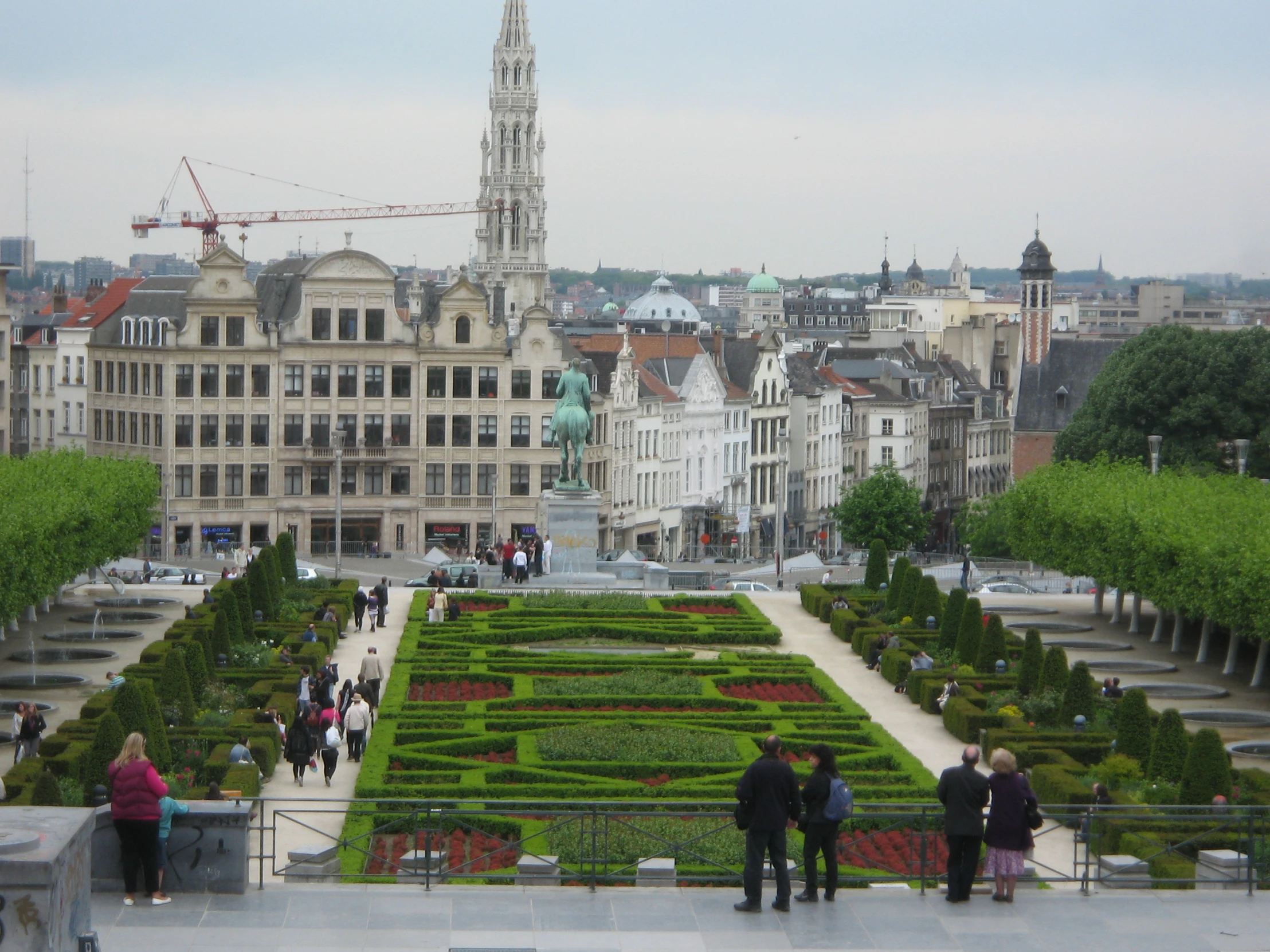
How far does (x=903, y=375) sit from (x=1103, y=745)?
10742cm

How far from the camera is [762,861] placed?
928 inches

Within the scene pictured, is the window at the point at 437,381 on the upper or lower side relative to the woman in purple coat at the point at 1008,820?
upper

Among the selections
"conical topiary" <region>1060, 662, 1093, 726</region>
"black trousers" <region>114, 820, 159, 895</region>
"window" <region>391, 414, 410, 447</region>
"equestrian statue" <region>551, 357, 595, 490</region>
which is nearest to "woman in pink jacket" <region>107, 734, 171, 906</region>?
"black trousers" <region>114, 820, 159, 895</region>

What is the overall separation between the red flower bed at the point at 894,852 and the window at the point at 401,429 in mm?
73039

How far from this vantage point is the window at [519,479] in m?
103

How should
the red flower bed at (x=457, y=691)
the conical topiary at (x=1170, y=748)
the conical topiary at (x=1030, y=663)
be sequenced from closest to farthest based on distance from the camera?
the conical topiary at (x=1170, y=748) < the conical topiary at (x=1030, y=663) < the red flower bed at (x=457, y=691)

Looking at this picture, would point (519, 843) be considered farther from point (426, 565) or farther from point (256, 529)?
point (256, 529)

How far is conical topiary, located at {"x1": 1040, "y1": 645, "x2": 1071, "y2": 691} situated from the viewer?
146ft

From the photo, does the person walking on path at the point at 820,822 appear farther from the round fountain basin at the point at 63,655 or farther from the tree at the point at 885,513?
the tree at the point at 885,513

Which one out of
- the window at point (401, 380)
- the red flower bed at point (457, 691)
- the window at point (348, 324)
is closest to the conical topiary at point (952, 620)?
the red flower bed at point (457, 691)

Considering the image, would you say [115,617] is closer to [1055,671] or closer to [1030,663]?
[1030,663]

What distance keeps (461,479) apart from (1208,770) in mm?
72966

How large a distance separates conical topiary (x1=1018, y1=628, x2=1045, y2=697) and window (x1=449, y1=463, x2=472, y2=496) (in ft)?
193

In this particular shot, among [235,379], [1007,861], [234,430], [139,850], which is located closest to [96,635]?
[139,850]
